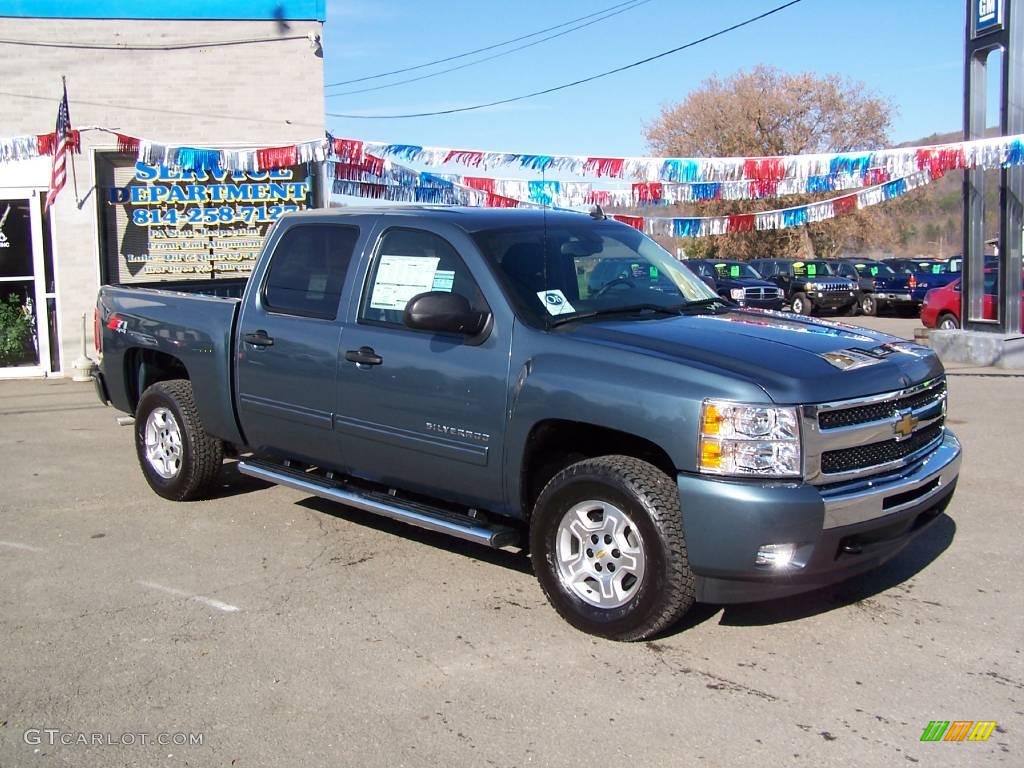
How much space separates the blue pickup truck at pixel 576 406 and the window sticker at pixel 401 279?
1 centimetres

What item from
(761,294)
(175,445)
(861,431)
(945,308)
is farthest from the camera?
(761,294)

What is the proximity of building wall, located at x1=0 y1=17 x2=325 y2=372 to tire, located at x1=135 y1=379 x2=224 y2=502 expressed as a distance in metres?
7.33

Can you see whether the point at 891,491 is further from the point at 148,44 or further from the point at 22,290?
the point at 22,290

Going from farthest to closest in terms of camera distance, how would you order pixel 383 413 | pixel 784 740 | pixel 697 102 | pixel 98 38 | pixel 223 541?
1. pixel 697 102
2. pixel 98 38
3. pixel 223 541
4. pixel 383 413
5. pixel 784 740

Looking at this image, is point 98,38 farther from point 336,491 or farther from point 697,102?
point 697,102

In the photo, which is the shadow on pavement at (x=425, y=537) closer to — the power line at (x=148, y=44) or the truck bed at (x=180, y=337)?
the truck bed at (x=180, y=337)

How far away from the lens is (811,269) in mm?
29047

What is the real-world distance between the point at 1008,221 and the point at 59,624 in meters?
13.1

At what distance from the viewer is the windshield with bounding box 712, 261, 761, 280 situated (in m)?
28.9

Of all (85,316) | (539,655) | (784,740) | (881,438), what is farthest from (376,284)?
(85,316)

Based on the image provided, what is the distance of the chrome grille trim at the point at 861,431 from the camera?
4.29 meters

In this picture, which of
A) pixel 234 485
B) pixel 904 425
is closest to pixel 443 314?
pixel 904 425

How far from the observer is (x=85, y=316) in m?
14.0

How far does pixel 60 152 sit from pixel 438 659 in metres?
9.66
